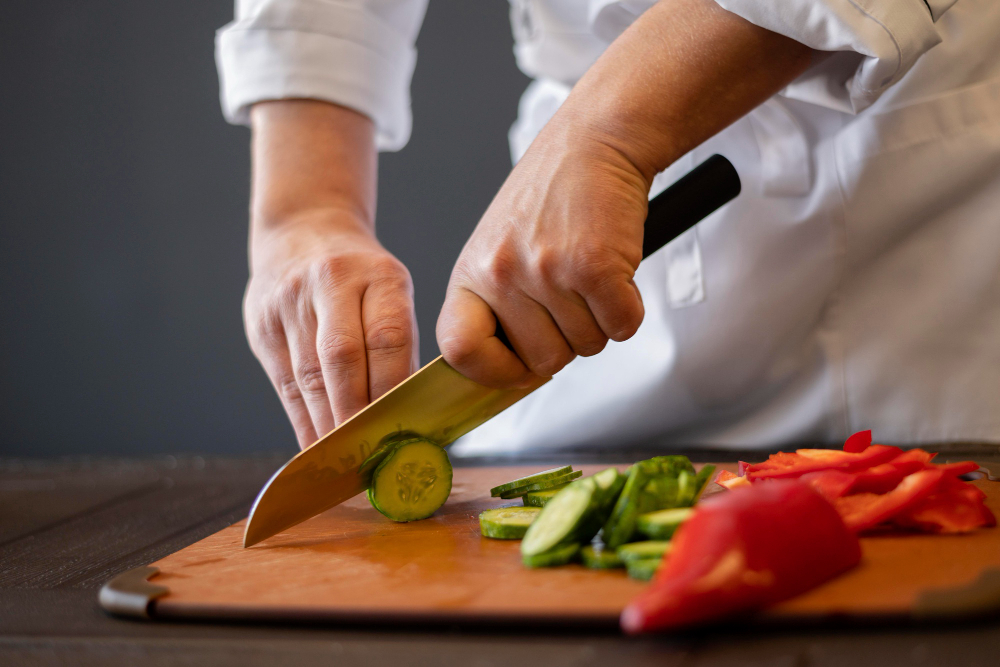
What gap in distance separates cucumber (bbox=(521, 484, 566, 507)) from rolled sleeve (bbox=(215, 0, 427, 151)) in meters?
0.90

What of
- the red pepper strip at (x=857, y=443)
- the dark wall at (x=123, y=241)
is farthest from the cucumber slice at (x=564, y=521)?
the dark wall at (x=123, y=241)

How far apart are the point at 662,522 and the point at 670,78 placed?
568 mm

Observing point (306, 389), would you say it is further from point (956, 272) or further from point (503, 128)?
point (503, 128)

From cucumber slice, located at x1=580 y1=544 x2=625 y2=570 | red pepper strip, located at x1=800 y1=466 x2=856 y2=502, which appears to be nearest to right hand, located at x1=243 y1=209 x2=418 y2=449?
cucumber slice, located at x1=580 y1=544 x2=625 y2=570

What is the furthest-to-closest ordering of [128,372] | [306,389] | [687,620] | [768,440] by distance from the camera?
[128,372], [768,440], [306,389], [687,620]

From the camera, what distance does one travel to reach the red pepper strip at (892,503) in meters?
0.82

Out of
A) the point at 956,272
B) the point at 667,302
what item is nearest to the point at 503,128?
the point at 667,302

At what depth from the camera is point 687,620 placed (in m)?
0.63

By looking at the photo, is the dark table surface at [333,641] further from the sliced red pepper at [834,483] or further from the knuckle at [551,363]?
the knuckle at [551,363]

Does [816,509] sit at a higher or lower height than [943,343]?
lower

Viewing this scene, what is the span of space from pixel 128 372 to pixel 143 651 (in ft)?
10.7

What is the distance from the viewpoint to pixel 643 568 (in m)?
0.73

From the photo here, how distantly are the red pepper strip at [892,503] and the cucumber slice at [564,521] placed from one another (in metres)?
0.26

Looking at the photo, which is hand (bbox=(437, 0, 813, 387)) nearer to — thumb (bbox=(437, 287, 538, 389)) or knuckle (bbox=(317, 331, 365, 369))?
thumb (bbox=(437, 287, 538, 389))
